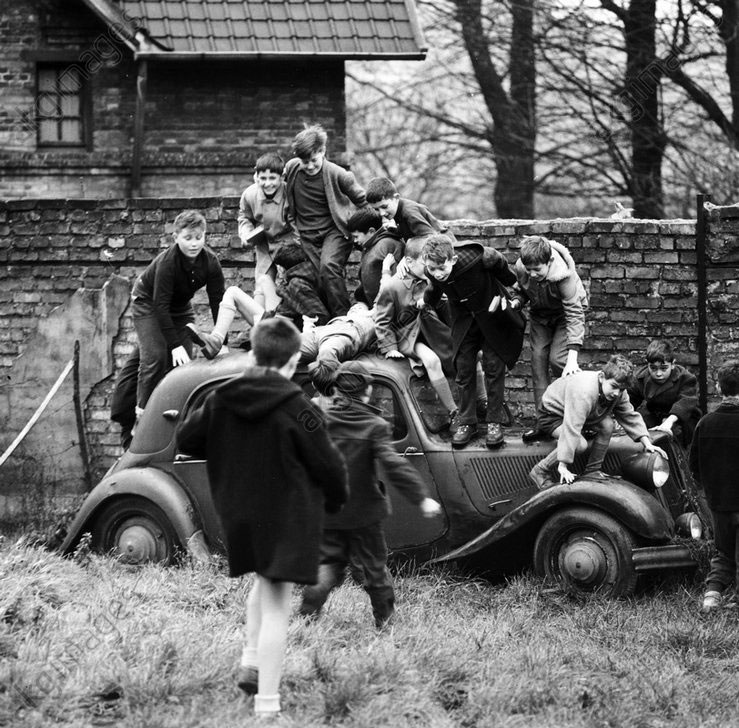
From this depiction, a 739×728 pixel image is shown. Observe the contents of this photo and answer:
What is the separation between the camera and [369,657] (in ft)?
20.4

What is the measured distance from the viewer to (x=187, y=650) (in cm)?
616

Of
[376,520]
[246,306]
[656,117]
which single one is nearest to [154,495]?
[246,306]

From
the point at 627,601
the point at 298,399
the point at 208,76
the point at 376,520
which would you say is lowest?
the point at 627,601

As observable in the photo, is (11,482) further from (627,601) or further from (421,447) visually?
(627,601)

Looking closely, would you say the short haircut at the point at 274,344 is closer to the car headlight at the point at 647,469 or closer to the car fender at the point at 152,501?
the car fender at the point at 152,501

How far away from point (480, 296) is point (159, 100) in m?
7.89

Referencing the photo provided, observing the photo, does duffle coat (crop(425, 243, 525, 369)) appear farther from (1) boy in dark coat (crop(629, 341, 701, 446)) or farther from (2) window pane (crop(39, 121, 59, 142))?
(2) window pane (crop(39, 121, 59, 142))

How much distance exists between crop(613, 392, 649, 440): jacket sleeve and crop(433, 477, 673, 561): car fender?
31 cm

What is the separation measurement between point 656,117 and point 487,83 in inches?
138

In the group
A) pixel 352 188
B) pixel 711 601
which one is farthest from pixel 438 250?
pixel 711 601

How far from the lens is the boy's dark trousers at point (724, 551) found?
8.02 metres

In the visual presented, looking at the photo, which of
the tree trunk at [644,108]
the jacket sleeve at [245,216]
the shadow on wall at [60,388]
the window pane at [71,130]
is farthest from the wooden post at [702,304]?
the tree trunk at [644,108]

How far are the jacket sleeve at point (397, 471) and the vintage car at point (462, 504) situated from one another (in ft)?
5.18

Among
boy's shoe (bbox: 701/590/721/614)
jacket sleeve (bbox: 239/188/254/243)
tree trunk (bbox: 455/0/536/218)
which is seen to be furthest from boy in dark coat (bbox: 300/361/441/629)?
tree trunk (bbox: 455/0/536/218)
